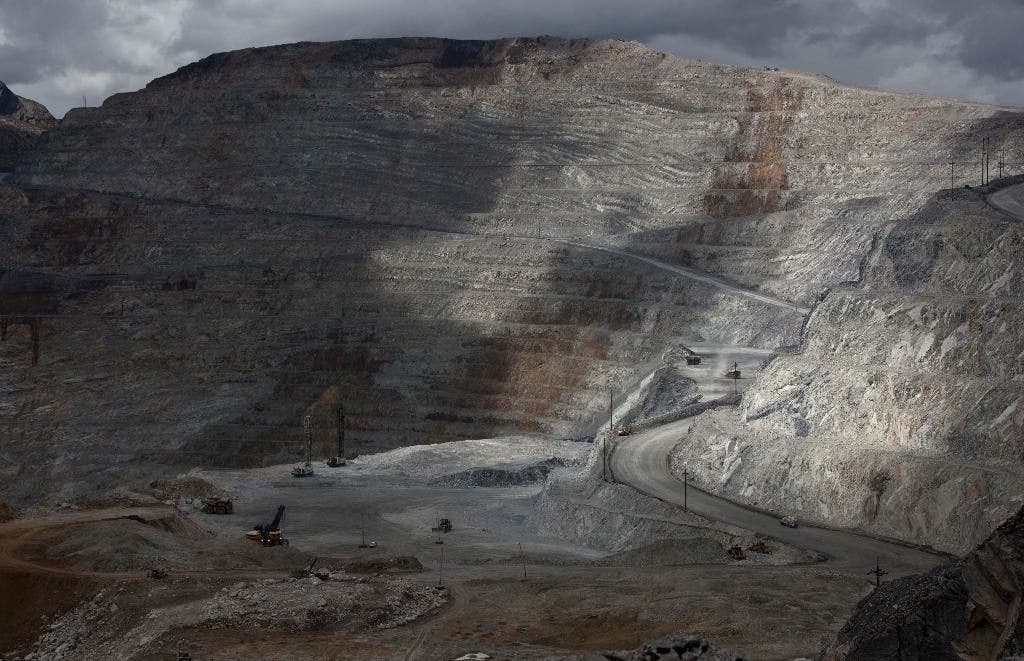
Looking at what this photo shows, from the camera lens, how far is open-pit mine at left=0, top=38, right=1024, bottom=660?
40.1m

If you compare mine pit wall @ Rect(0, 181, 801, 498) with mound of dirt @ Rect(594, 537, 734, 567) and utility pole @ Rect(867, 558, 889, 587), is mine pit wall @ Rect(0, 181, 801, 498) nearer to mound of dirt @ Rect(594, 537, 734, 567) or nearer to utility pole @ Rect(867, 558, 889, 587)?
mound of dirt @ Rect(594, 537, 734, 567)

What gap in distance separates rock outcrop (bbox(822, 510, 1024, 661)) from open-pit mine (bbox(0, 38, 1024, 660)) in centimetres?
7

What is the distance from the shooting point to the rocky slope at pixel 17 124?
162212mm

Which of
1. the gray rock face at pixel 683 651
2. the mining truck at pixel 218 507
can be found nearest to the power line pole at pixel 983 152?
the mining truck at pixel 218 507

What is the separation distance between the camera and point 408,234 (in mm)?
122750

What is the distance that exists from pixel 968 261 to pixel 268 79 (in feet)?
350

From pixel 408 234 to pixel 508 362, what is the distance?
2698 cm

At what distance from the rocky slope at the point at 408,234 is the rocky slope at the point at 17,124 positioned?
812cm

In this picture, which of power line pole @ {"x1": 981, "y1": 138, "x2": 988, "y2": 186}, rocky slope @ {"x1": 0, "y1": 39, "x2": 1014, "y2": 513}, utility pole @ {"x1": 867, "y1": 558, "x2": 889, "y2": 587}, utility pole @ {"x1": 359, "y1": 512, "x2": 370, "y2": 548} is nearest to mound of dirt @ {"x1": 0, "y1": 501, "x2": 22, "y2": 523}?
utility pole @ {"x1": 359, "y1": 512, "x2": 370, "y2": 548}

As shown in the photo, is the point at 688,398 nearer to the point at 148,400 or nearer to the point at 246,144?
the point at 148,400

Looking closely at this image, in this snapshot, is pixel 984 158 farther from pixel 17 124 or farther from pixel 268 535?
pixel 17 124

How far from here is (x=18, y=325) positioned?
412 feet

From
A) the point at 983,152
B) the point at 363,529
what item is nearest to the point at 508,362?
the point at 983,152

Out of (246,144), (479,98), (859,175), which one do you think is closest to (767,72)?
(859,175)
